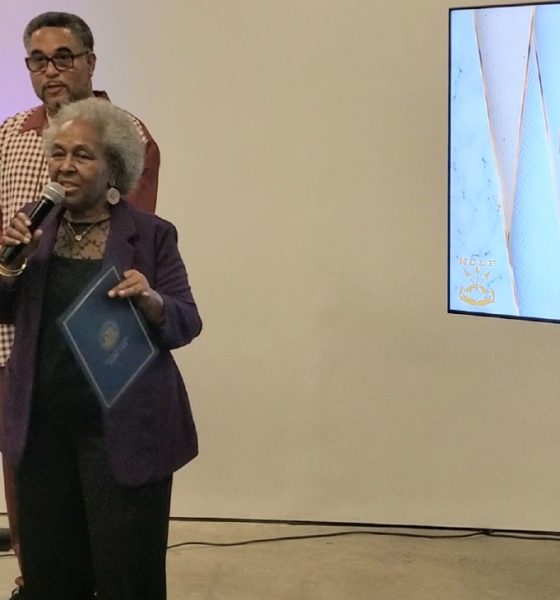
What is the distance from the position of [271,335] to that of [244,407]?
29 centimetres

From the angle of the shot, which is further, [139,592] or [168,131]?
A: [168,131]

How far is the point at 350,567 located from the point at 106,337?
62.8 inches

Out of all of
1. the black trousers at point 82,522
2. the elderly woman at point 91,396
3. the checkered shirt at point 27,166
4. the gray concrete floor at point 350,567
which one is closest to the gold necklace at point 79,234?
the elderly woman at point 91,396

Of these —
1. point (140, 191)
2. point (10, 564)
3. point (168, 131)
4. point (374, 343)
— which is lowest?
point (10, 564)

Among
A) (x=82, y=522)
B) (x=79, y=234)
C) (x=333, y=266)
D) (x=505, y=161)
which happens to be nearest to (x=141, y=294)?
(x=79, y=234)

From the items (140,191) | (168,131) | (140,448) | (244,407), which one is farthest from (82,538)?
(168,131)

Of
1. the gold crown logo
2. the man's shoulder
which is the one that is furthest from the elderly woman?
the gold crown logo

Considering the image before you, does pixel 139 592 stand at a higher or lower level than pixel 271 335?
lower

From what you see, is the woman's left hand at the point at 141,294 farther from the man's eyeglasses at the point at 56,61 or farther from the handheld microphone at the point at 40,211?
the man's eyeglasses at the point at 56,61

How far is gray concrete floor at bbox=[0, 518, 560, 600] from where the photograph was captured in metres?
2.61

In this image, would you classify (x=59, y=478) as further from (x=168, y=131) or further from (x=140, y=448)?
(x=168, y=131)

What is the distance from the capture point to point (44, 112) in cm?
225

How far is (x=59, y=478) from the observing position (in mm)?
1689

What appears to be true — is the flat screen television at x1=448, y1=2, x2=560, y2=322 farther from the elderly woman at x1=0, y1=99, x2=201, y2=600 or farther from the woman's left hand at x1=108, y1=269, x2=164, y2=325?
the woman's left hand at x1=108, y1=269, x2=164, y2=325
